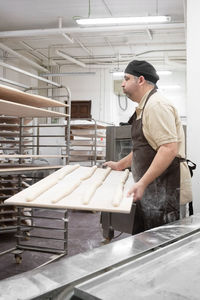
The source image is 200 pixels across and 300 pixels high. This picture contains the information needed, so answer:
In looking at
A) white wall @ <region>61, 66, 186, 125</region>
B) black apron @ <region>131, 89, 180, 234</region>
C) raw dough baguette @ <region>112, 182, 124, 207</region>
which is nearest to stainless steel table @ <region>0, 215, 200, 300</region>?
raw dough baguette @ <region>112, 182, 124, 207</region>

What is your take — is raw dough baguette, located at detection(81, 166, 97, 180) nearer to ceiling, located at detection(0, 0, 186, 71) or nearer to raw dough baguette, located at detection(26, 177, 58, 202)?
raw dough baguette, located at detection(26, 177, 58, 202)

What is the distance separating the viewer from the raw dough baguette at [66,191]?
4.35ft

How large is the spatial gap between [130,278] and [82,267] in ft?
0.40

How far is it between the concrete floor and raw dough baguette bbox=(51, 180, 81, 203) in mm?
1626

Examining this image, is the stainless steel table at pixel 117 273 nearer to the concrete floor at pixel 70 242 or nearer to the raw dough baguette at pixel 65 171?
the raw dough baguette at pixel 65 171

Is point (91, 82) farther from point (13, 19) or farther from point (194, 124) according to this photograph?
point (194, 124)

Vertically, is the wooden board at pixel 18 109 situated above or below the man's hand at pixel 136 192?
above

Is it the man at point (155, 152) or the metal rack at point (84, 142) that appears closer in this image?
the man at point (155, 152)

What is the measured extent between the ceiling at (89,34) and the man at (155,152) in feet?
15.8

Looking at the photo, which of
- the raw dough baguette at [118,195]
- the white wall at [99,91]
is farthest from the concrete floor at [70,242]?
the white wall at [99,91]

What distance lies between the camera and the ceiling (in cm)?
645

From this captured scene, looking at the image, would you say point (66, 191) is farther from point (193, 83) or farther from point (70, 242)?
point (70, 242)

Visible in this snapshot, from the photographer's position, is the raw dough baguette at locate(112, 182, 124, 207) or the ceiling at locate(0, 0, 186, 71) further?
the ceiling at locate(0, 0, 186, 71)

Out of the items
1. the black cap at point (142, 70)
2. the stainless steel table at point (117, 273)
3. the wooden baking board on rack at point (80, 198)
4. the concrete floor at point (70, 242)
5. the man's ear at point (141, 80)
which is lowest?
the concrete floor at point (70, 242)
